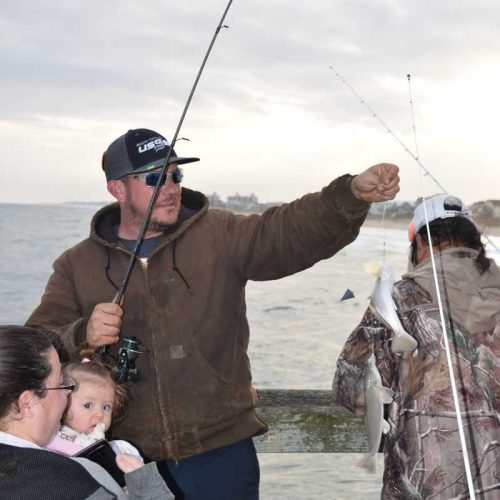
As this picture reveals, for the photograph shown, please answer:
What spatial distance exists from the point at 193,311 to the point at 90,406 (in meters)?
0.75

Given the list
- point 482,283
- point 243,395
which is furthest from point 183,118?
point 482,283

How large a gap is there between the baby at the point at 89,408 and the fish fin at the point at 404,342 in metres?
1.06

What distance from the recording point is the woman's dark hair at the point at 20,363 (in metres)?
2.56

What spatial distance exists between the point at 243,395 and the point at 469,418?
1.05m

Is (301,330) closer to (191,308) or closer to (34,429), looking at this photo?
(191,308)

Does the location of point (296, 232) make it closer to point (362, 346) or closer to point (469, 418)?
point (362, 346)

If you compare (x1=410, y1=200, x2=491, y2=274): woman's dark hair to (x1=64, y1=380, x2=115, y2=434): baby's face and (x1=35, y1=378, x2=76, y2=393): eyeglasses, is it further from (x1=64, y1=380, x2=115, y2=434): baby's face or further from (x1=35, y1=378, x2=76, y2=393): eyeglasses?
(x1=35, y1=378, x2=76, y2=393): eyeglasses

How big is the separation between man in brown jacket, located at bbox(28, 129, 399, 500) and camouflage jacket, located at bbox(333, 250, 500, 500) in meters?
0.43

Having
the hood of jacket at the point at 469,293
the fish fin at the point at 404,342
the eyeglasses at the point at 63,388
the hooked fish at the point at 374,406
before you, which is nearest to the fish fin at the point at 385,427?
the hooked fish at the point at 374,406

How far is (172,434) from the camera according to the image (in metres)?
3.92

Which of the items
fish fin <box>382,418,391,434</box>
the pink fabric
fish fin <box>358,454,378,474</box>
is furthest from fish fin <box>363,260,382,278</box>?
the pink fabric

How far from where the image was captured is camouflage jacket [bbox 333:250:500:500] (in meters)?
3.49

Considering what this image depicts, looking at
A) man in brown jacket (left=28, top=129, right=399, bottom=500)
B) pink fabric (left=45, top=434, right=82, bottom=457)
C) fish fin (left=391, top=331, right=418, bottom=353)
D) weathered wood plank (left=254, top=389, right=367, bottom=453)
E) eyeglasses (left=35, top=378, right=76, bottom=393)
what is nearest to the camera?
eyeglasses (left=35, top=378, right=76, bottom=393)

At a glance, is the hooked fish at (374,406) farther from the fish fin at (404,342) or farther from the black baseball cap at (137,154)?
the black baseball cap at (137,154)
